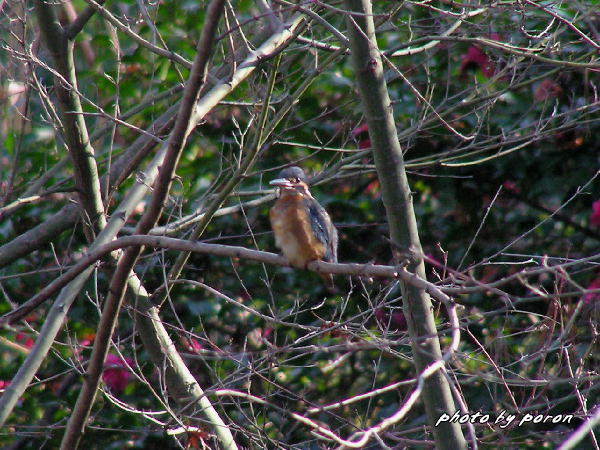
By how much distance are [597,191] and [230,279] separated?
92.6 inches

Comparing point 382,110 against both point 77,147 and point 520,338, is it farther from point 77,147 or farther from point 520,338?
point 520,338

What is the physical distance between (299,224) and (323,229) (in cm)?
19

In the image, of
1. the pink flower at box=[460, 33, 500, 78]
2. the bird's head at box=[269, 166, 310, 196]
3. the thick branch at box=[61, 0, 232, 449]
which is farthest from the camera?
the pink flower at box=[460, 33, 500, 78]

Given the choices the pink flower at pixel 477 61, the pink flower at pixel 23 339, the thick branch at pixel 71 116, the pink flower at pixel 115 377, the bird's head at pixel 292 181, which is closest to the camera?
the thick branch at pixel 71 116

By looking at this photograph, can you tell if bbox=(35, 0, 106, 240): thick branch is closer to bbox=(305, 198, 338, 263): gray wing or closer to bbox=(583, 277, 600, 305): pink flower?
bbox=(305, 198, 338, 263): gray wing

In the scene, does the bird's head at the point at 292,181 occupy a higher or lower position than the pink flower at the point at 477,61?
lower

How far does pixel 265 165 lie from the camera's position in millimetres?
5109

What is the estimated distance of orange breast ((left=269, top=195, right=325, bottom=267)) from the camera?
13.0 ft

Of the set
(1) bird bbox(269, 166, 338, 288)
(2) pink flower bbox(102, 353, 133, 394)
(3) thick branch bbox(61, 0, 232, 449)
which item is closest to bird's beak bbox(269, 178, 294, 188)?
(1) bird bbox(269, 166, 338, 288)

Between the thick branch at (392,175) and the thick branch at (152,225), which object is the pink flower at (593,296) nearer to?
the thick branch at (392,175)

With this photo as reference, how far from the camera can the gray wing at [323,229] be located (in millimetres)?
4137

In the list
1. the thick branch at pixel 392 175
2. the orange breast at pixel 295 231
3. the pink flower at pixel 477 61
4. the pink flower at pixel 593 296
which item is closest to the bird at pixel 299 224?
the orange breast at pixel 295 231

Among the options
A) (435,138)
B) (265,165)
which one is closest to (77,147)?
(265,165)

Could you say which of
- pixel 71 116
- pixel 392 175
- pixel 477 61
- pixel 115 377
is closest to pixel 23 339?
pixel 115 377
